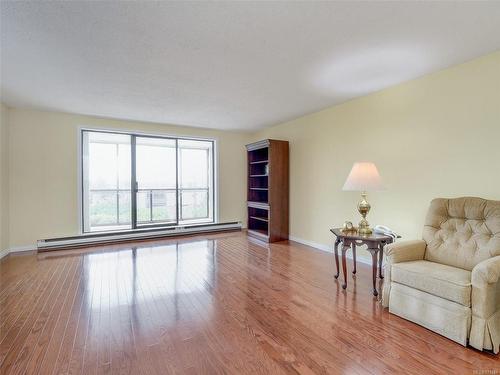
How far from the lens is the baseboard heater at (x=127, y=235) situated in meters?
4.62

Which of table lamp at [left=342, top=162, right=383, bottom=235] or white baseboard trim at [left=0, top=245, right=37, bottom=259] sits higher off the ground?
table lamp at [left=342, top=162, right=383, bottom=235]

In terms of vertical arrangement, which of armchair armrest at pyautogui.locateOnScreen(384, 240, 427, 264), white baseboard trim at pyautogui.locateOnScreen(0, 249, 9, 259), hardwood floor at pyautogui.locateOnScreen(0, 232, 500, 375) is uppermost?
armchair armrest at pyautogui.locateOnScreen(384, 240, 427, 264)

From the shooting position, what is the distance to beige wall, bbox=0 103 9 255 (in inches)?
159

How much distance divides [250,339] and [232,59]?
2.60m

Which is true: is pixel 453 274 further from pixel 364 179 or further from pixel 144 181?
pixel 144 181

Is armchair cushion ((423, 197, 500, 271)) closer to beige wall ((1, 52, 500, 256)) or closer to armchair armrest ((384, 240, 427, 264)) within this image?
armchair armrest ((384, 240, 427, 264))

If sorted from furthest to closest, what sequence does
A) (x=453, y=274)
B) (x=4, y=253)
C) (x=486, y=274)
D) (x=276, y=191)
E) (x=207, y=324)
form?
(x=276, y=191)
(x=4, y=253)
(x=207, y=324)
(x=453, y=274)
(x=486, y=274)

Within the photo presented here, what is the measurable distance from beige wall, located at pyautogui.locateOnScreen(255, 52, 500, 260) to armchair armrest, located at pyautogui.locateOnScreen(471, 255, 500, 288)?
1.09 meters

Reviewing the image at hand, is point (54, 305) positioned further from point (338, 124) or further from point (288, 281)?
point (338, 124)

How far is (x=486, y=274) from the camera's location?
1.79 meters

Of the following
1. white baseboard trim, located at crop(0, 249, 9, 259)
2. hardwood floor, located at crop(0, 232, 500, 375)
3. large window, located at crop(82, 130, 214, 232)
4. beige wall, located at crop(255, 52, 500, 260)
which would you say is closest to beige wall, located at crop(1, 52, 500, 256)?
beige wall, located at crop(255, 52, 500, 260)

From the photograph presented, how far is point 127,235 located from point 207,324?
12.4 ft

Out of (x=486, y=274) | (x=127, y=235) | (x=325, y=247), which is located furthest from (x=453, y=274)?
(x=127, y=235)

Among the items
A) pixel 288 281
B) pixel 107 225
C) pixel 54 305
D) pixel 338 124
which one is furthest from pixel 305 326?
pixel 107 225
